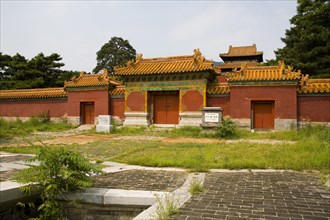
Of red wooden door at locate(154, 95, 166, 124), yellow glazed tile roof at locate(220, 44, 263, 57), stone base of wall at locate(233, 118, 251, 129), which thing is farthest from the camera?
yellow glazed tile roof at locate(220, 44, 263, 57)

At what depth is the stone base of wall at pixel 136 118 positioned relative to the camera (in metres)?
15.8

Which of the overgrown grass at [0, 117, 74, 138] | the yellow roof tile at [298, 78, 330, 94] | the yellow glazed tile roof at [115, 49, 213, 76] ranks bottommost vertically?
the overgrown grass at [0, 117, 74, 138]

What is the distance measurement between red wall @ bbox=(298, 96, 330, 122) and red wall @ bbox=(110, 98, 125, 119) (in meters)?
9.94

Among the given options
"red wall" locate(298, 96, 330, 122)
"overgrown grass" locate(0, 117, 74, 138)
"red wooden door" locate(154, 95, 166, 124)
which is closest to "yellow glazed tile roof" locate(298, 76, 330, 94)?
"red wall" locate(298, 96, 330, 122)

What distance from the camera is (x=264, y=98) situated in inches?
533

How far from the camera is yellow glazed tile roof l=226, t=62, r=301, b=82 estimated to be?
13086mm

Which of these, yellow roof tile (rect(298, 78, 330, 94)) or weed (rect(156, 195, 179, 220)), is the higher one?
yellow roof tile (rect(298, 78, 330, 94))

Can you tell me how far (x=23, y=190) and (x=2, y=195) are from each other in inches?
11.5

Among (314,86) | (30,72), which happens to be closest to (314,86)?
(314,86)

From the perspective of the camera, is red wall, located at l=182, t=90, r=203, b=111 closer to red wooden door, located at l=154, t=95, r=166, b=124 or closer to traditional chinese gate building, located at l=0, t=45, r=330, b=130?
traditional chinese gate building, located at l=0, t=45, r=330, b=130

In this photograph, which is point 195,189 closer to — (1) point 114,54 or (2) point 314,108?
(2) point 314,108

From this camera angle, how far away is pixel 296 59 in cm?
1991

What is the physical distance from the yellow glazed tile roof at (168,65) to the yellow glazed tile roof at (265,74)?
59.5 inches

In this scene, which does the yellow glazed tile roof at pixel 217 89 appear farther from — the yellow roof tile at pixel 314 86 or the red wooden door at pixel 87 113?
the red wooden door at pixel 87 113
